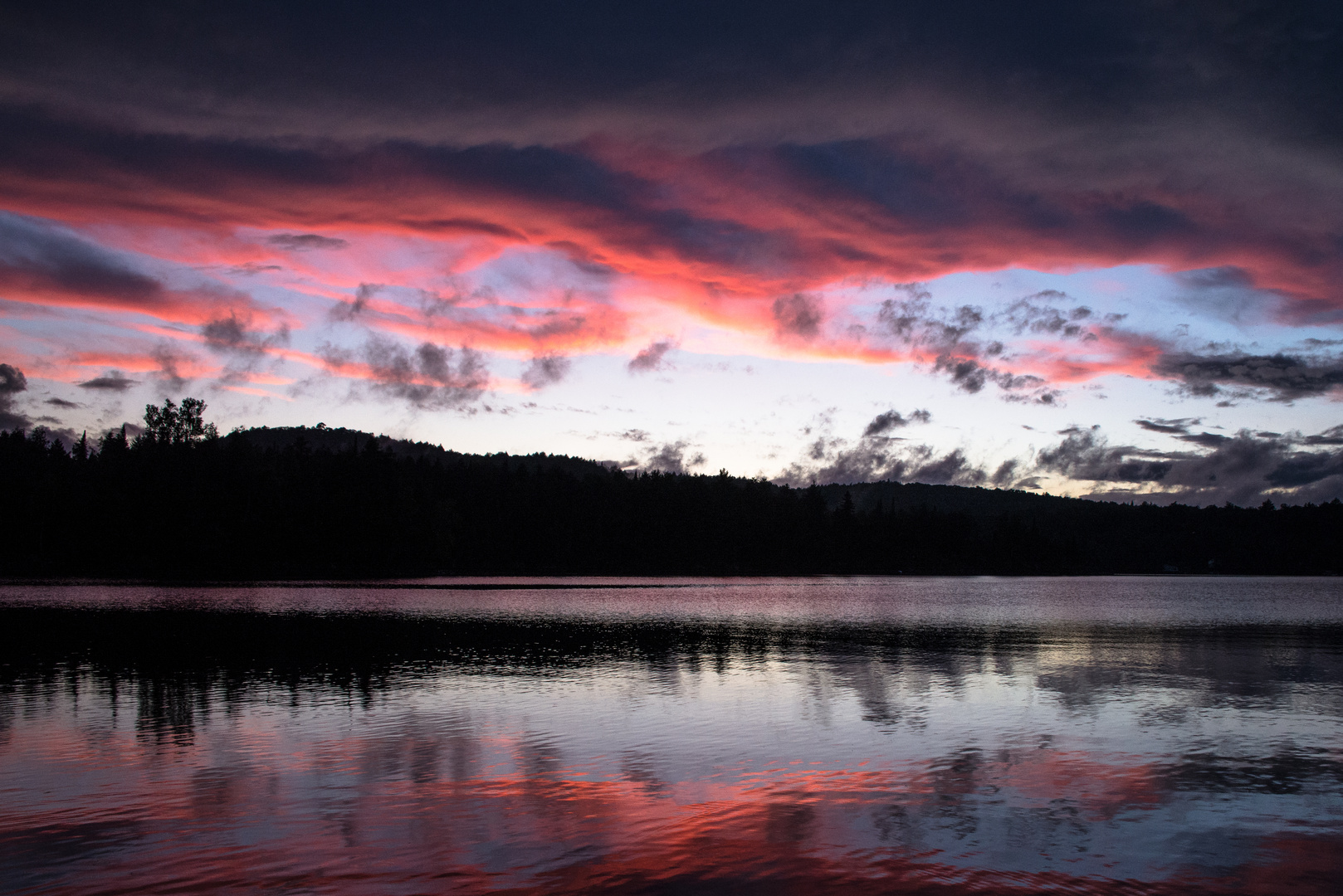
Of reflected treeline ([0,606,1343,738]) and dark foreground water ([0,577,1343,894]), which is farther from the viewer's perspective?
reflected treeline ([0,606,1343,738])

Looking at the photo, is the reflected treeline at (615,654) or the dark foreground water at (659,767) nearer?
the dark foreground water at (659,767)

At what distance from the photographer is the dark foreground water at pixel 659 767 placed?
15.0 metres

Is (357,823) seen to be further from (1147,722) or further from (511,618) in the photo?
(511,618)

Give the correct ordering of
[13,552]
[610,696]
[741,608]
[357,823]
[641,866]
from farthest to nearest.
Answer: [13,552], [741,608], [610,696], [357,823], [641,866]

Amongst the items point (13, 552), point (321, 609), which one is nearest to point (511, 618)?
point (321, 609)

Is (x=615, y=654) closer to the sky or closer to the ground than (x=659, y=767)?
closer to the ground

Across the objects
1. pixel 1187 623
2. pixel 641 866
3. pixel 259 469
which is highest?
pixel 259 469

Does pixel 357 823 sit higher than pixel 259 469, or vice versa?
pixel 259 469

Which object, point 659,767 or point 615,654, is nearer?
point 659,767

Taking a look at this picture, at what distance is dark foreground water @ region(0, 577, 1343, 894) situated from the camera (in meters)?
15.0

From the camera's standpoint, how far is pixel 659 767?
22094mm

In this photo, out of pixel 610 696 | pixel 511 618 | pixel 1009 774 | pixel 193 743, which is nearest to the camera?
pixel 1009 774

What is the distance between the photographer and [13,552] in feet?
491

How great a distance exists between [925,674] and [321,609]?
177 ft
